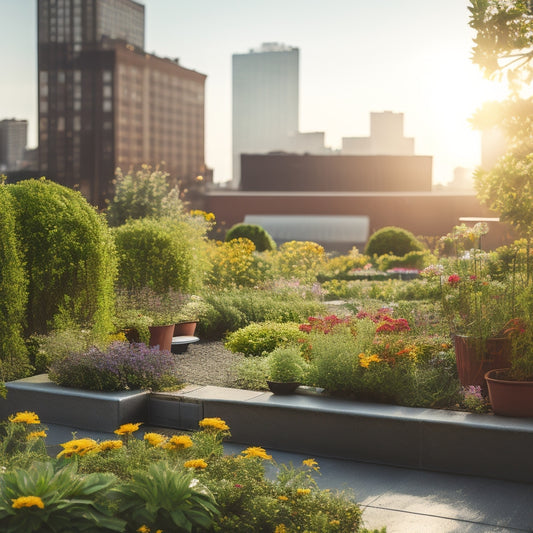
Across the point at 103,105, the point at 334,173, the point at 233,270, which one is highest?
the point at 103,105

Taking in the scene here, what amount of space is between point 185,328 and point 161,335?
95 centimetres

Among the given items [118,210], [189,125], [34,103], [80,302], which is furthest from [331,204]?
[189,125]

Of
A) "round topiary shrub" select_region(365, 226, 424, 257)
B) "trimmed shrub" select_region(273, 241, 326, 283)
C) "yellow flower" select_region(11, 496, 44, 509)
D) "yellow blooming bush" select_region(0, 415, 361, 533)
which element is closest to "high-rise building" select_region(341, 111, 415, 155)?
"round topiary shrub" select_region(365, 226, 424, 257)

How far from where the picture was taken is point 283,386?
5.89m

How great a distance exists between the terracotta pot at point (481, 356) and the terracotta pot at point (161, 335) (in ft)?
11.6

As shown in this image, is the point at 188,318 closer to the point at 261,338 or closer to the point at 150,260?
the point at 150,260

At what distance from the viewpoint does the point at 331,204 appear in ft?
128

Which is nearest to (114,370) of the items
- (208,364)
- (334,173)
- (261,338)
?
(208,364)

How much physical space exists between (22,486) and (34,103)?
117 metres

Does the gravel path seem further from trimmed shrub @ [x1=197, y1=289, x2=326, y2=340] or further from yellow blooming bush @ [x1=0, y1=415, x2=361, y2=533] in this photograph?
yellow blooming bush @ [x1=0, y1=415, x2=361, y2=533]

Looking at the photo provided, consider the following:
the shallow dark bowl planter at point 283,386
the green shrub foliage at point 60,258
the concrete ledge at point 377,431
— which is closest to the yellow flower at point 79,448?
the concrete ledge at point 377,431

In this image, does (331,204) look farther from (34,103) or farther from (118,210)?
(34,103)

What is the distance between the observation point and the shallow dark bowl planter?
5.88 m

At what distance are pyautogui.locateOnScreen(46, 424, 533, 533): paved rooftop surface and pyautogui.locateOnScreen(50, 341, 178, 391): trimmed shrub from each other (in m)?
1.03
